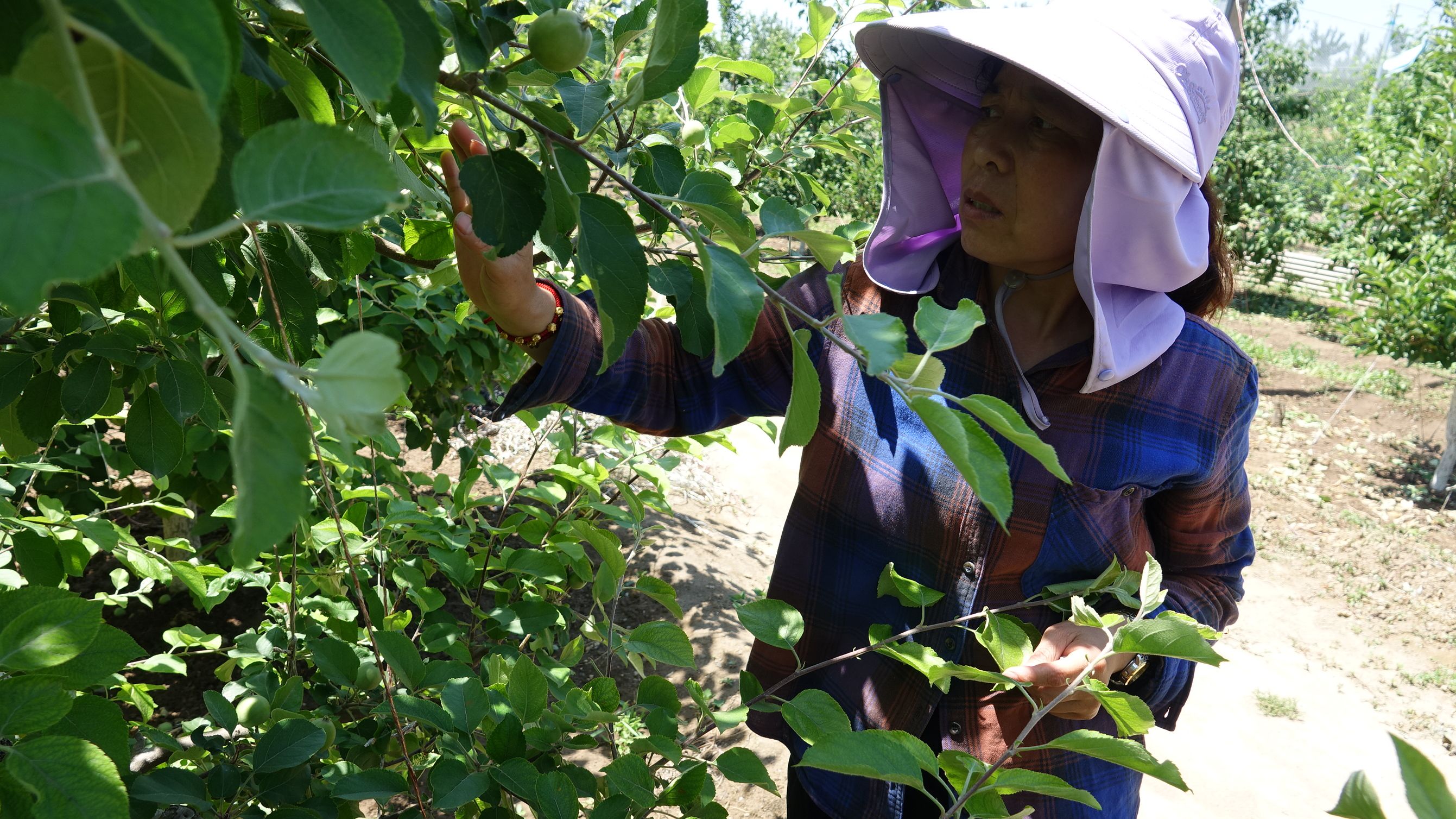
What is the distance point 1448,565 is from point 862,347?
23.2 ft

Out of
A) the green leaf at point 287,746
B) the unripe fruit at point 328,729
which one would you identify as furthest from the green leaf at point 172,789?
the unripe fruit at point 328,729

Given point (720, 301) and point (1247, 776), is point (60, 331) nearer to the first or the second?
point (720, 301)

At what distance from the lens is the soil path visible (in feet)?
11.8

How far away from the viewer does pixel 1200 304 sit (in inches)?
68.4

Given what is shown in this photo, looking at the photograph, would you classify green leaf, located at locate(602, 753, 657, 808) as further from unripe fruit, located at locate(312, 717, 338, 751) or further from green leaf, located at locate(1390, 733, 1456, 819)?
green leaf, located at locate(1390, 733, 1456, 819)

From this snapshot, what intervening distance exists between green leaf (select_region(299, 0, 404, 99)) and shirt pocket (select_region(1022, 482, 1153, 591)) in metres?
1.27

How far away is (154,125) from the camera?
0.32 metres

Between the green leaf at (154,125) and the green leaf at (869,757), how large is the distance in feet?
2.11

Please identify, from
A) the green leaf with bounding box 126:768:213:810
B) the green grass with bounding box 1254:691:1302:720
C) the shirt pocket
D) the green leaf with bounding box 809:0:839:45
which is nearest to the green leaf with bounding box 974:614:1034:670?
the shirt pocket

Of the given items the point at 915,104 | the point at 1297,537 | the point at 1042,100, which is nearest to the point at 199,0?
the point at 1042,100

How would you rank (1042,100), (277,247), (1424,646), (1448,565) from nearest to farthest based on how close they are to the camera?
(277,247), (1042,100), (1424,646), (1448,565)

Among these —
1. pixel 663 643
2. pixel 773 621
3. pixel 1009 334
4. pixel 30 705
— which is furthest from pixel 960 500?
pixel 30 705

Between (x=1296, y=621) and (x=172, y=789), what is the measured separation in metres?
5.56

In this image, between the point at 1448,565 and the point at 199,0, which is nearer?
the point at 199,0
